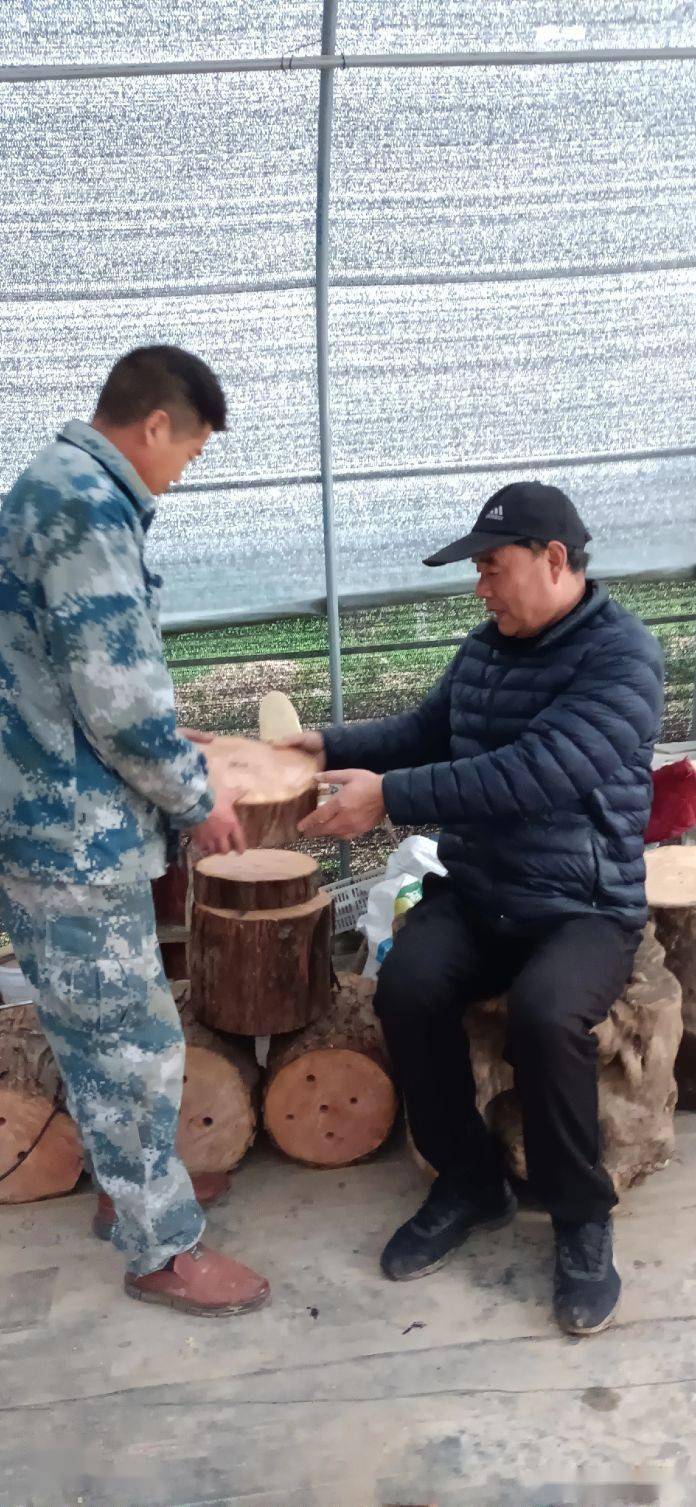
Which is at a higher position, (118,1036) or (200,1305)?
(118,1036)

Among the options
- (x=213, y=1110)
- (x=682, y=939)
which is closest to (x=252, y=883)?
(x=213, y=1110)

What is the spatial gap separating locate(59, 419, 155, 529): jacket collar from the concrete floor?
178cm

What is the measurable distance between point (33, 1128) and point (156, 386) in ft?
6.15

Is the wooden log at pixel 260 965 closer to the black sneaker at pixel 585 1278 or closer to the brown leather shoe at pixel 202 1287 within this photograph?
the brown leather shoe at pixel 202 1287

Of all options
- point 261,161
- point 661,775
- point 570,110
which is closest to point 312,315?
point 261,161

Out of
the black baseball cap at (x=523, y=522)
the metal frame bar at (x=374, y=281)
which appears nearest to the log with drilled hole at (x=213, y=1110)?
the black baseball cap at (x=523, y=522)

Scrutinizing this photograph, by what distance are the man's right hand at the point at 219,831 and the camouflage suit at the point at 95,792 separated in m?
0.05

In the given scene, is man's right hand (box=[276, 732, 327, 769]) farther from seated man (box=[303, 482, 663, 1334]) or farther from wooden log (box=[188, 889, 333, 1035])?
wooden log (box=[188, 889, 333, 1035])

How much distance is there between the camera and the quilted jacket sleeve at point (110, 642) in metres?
1.98

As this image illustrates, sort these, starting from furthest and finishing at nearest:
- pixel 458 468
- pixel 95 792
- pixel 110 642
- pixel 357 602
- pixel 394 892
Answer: pixel 357 602
pixel 458 468
pixel 394 892
pixel 95 792
pixel 110 642

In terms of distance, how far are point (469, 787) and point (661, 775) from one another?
830 millimetres

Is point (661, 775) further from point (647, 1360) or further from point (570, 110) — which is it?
point (570, 110)

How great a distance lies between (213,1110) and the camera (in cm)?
297

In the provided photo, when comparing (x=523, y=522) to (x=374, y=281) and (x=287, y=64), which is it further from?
(x=374, y=281)
